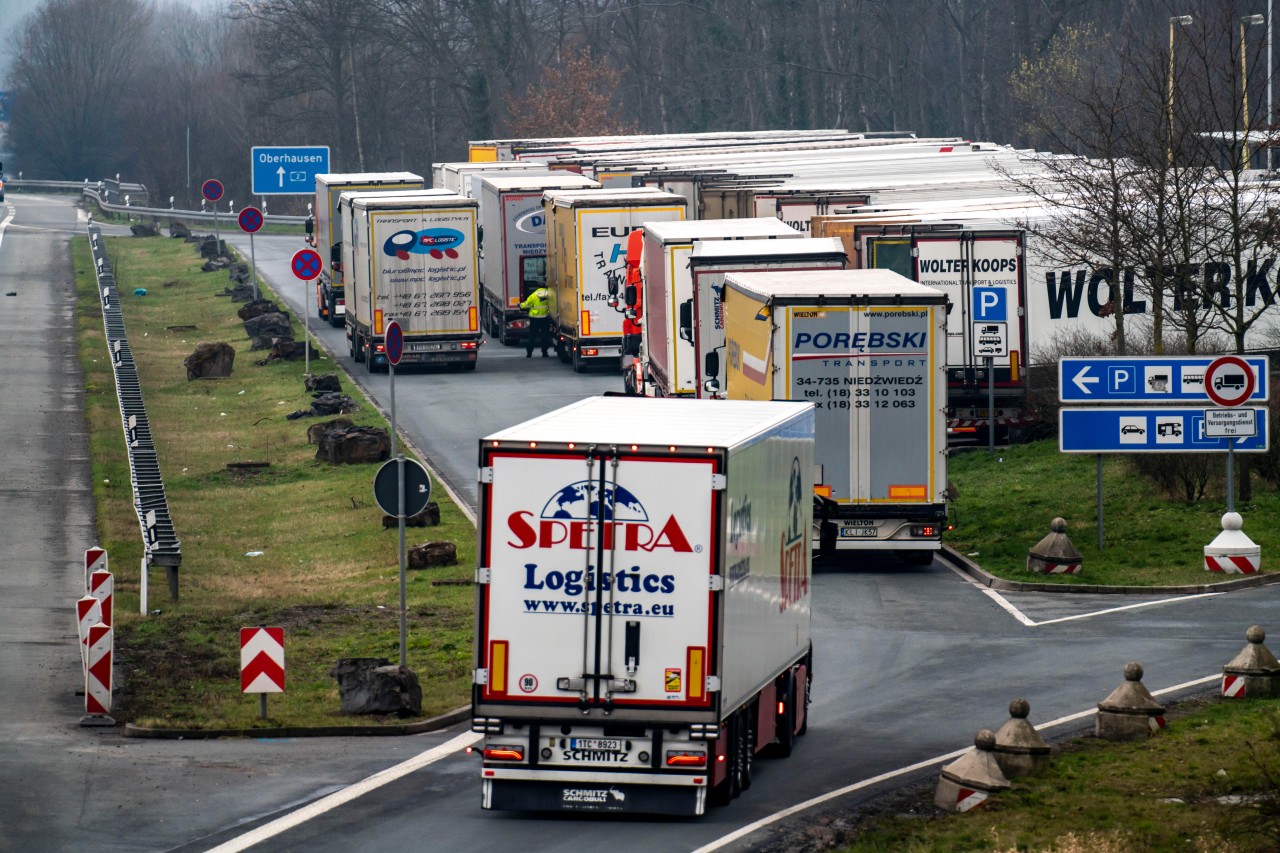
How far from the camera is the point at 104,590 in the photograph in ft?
60.4

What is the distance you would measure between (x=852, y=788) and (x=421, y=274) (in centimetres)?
2854

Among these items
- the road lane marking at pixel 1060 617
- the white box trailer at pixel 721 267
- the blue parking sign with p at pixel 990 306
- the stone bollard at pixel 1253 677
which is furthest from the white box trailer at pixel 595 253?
the stone bollard at pixel 1253 677

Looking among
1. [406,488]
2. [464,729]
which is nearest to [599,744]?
[464,729]

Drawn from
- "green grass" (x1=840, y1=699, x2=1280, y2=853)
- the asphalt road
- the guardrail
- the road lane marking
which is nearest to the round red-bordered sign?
the asphalt road

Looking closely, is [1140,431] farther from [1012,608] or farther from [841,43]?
[841,43]

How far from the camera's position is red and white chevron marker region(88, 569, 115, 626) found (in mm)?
18141

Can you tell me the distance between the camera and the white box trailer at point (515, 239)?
4622 centimetres

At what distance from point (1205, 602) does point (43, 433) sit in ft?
74.7

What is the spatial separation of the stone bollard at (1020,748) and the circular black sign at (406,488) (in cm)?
575

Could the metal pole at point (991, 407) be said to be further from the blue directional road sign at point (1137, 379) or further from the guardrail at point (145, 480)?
the guardrail at point (145, 480)

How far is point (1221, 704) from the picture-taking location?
16.8 m

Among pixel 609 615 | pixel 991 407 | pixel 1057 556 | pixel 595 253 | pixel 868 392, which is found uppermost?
pixel 595 253

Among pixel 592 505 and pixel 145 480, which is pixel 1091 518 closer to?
pixel 145 480

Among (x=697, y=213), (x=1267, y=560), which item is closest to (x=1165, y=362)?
(x=1267, y=560)
